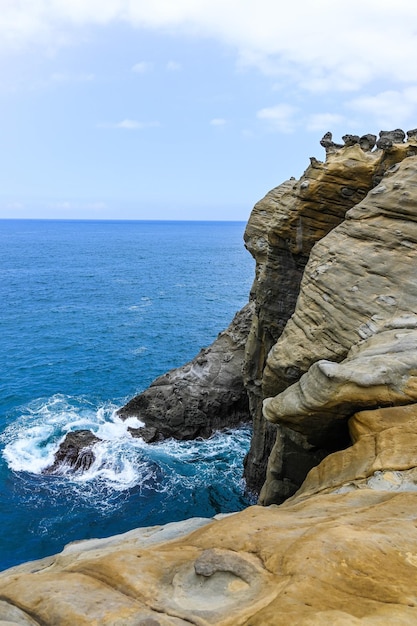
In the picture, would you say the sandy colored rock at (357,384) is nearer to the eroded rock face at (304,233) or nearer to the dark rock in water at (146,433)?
the eroded rock face at (304,233)

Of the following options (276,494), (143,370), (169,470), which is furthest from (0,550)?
(143,370)

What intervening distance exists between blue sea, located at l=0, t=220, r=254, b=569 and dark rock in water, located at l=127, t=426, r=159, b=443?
1.69 feet

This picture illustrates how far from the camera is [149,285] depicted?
109000mm

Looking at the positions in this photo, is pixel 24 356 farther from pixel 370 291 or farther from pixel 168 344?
pixel 370 291

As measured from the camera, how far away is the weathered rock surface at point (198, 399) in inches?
1647

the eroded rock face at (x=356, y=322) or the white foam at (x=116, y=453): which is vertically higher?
the eroded rock face at (x=356, y=322)

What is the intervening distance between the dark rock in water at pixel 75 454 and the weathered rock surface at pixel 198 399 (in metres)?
4.18

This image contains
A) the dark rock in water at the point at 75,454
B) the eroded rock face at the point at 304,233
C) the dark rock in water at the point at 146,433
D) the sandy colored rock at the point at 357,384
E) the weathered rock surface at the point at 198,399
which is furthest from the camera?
the weathered rock surface at the point at 198,399

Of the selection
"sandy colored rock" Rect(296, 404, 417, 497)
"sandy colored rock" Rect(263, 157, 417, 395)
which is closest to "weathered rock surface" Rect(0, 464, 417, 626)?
"sandy colored rock" Rect(296, 404, 417, 497)

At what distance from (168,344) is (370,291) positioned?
48.3 meters

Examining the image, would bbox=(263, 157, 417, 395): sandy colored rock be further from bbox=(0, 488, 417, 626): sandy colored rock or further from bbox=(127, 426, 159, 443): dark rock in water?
bbox=(127, 426, 159, 443): dark rock in water

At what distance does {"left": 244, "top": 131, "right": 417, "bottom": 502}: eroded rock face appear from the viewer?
20.3 m

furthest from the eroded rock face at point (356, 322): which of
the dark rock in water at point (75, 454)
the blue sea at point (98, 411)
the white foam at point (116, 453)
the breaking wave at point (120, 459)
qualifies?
the dark rock in water at point (75, 454)

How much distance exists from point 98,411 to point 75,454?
24.7 feet
